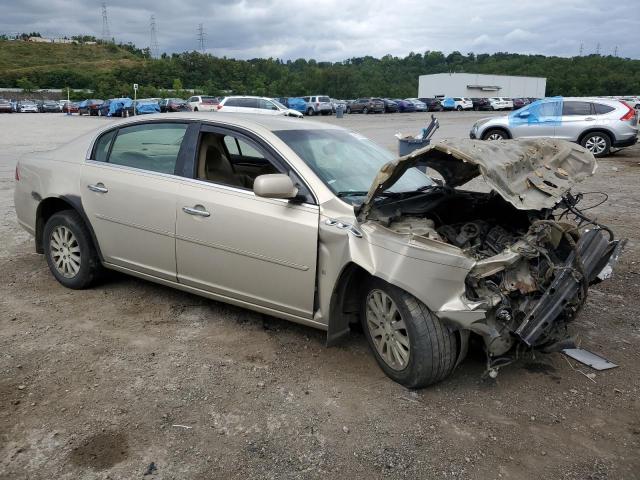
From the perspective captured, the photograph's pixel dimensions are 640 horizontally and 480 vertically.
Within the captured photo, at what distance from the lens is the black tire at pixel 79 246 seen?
479 centimetres

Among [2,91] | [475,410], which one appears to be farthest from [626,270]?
[2,91]

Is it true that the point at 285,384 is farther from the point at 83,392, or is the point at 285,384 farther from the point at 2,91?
the point at 2,91

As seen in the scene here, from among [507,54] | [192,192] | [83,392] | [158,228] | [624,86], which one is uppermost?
[507,54]

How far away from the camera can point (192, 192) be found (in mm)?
4082

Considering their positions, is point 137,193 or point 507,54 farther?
point 507,54

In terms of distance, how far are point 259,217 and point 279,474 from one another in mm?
1678

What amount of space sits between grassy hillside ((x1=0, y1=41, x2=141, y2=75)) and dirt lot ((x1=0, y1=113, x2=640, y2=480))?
112 meters

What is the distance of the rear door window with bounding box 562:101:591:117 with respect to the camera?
1502 centimetres

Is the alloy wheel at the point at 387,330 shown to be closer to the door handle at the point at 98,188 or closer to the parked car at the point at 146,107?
the door handle at the point at 98,188

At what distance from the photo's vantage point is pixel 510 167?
3.37 metres

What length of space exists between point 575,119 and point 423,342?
13982mm

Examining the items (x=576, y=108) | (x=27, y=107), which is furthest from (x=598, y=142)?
(x=27, y=107)

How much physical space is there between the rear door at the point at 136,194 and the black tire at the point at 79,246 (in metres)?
0.18

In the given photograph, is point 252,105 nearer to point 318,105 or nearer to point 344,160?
point 318,105
